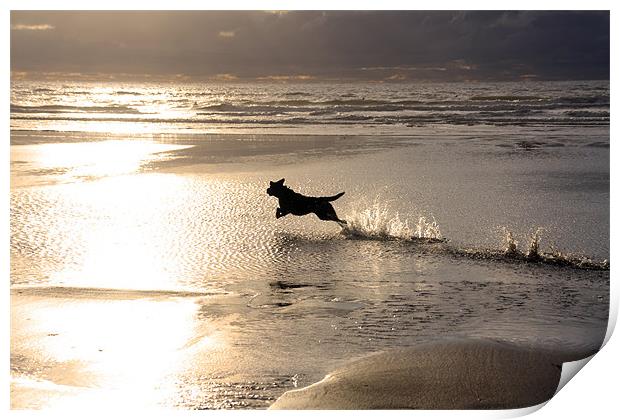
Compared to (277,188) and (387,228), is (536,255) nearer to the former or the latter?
(387,228)

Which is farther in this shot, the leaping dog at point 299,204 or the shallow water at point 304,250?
the leaping dog at point 299,204

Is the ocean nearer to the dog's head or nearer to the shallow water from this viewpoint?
the shallow water

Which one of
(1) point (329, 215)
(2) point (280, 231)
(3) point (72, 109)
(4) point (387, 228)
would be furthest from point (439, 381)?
(3) point (72, 109)

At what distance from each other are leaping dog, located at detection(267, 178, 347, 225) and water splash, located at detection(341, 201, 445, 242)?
9 centimetres

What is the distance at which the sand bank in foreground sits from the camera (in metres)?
3.69

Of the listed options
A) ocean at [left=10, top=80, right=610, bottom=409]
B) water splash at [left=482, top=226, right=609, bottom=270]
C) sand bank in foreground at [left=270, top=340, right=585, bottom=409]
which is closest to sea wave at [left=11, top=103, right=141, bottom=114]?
ocean at [left=10, top=80, right=610, bottom=409]

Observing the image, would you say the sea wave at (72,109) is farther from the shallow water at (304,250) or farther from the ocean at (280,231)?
the shallow water at (304,250)

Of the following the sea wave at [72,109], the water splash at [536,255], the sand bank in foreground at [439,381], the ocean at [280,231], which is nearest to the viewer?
the sand bank in foreground at [439,381]

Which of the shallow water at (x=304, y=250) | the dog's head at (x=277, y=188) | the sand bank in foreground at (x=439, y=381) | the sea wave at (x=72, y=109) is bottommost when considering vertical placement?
the sand bank in foreground at (x=439, y=381)

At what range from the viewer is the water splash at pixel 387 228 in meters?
5.31

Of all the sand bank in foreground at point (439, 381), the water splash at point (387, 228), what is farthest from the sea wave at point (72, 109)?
the sand bank in foreground at point (439, 381)

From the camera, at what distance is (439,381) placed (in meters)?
3.80

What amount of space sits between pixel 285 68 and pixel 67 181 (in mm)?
1938
